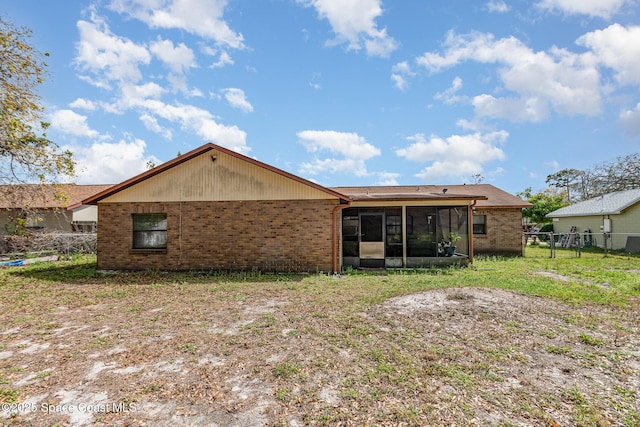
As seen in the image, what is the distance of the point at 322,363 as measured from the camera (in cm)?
405

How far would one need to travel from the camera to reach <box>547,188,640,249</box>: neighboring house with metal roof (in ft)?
58.6

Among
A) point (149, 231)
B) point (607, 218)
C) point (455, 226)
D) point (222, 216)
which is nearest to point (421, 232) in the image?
point (455, 226)

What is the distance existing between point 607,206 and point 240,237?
23.0 m

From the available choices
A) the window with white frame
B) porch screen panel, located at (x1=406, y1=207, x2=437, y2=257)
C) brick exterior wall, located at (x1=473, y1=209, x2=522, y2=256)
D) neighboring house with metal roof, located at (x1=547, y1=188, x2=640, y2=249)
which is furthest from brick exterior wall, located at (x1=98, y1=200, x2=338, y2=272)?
neighboring house with metal roof, located at (x1=547, y1=188, x2=640, y2=249)

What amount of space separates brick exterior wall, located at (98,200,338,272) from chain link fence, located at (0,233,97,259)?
6.96 meters

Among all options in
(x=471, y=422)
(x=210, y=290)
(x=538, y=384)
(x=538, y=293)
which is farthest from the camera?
(x=210, y=290)

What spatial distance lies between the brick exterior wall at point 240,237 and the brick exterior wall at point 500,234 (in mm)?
9635

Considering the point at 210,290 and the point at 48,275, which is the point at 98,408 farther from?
the point at 48,275

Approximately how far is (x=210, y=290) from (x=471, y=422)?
6.93 meters

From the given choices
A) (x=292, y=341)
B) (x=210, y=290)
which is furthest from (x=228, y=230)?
(x=292, y=341)

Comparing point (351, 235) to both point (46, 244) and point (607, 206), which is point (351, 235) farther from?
point (607, 206)

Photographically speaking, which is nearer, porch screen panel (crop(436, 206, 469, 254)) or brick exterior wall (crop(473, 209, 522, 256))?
porch screen panel (crop(436, 206, 469, 254))

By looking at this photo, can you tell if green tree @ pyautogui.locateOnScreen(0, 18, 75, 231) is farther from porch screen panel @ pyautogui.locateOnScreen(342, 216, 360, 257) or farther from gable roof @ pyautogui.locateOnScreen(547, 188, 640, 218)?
gable roof @ pyautogui.locateOnScreen(547, 188, 640, 218)

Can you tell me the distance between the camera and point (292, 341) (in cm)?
480
